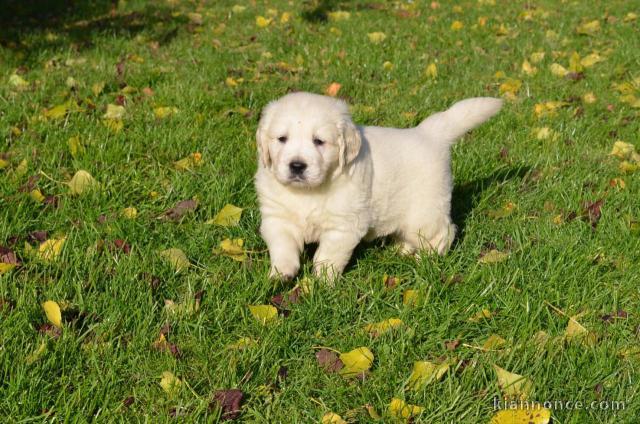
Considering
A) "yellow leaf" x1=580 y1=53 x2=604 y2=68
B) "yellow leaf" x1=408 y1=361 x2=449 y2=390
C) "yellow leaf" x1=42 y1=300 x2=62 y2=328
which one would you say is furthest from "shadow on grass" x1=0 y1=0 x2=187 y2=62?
"yellow leaf" x1=408 y1=361 x2=449 y2=390

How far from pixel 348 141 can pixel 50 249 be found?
1.31m

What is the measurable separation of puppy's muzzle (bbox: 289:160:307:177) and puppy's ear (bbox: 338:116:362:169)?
0.19m

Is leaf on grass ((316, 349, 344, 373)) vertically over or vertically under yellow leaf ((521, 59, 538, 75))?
over

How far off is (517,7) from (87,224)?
6.48 metres

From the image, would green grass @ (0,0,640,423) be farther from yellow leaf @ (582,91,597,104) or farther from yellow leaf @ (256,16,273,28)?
yellow leaf @ (256,16,273,28)

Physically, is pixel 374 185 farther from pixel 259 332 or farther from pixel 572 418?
pixel 572 418

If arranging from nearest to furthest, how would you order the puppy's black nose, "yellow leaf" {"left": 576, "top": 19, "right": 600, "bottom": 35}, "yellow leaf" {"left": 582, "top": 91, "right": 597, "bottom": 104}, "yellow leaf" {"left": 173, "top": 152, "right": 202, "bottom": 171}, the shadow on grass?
the puppy's black nose < "yellow leaf" {"left": 173, "top": 152, "right": 202, "bottom": 171} < "yellow leaf" {"left": 582, "top": 91, "right": 597, "bottom": 104} < the shadow on grass < "yellow leaf" {"left": 576, "top": 19, "right": 600, "bottom": 35}

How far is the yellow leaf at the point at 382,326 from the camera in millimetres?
2510

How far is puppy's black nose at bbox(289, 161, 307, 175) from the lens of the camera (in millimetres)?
2824

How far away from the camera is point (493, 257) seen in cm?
305

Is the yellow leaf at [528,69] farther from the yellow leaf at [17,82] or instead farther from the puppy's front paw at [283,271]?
the yellow leaf at [17,82]

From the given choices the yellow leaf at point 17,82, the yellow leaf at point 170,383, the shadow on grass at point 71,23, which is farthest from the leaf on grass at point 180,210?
the shadow on grass at point 71,23

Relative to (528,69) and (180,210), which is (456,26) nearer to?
(528,69)

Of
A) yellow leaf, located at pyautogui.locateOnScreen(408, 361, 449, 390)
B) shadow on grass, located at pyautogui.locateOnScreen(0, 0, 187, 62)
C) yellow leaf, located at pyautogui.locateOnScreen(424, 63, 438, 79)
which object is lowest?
shadow on grass, located at pyautogui.locateOnScreen(0, 0, 187, 62)
